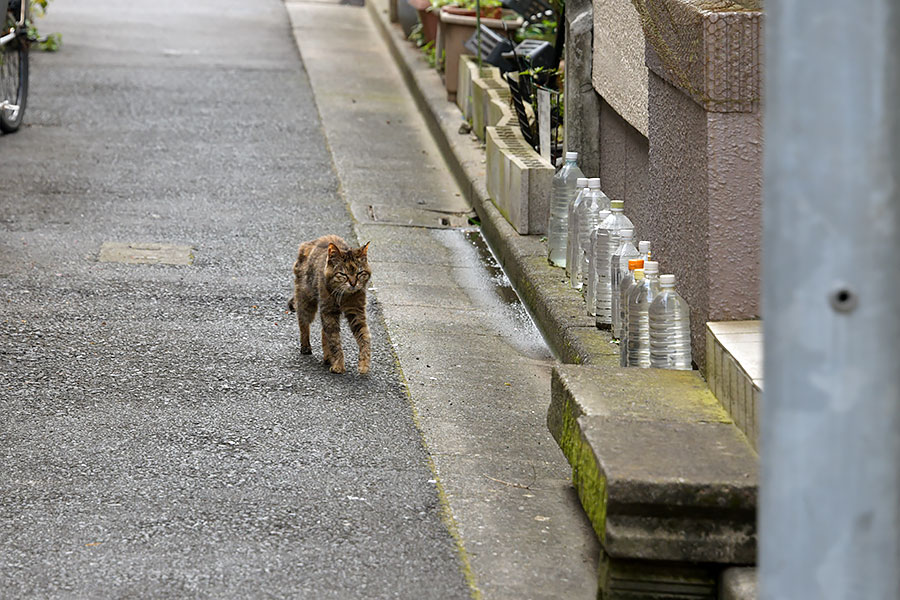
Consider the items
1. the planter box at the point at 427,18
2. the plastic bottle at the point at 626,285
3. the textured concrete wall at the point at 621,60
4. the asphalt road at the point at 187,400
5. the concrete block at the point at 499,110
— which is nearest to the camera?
the asphalt road at the point at 187,400

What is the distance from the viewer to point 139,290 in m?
7.69

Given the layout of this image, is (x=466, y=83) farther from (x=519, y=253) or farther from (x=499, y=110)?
(x=519, y=253)

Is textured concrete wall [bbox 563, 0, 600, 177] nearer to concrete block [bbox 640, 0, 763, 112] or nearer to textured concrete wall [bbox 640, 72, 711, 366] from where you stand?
textured concrete wall [bbox 640, 72, 711, 366]

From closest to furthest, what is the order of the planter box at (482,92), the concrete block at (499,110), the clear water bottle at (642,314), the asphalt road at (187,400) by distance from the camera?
the asphalt road at (187,400) → the clear water bottle at (642,314) → the concrete block at (499,110) → the planter box at (482,92)

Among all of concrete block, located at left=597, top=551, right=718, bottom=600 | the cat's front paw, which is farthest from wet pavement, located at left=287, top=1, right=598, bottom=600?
the cat's front paw

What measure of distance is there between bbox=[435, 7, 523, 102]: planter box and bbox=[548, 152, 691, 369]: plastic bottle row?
18.1 feet

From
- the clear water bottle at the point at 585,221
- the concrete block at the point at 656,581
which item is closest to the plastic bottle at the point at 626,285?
the clear water bottle at the point at 585,221

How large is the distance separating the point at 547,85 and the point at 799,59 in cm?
872

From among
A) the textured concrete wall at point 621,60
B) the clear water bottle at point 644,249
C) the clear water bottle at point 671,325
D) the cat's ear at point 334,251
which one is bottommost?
the clear water bottle at point 671,325

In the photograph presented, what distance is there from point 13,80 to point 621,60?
6049mm

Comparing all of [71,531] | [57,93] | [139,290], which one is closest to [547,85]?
[139,290]

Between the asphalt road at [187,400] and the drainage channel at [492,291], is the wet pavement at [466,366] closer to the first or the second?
the drainage channel at [492,291]

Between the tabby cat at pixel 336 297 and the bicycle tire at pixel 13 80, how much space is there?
5.72 m

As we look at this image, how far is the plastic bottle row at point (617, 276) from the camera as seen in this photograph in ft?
17.6
